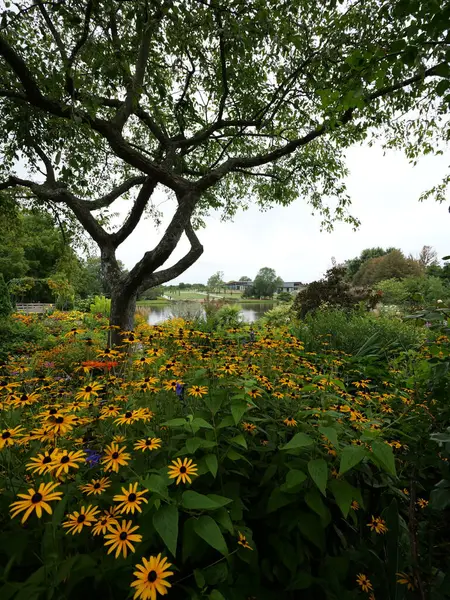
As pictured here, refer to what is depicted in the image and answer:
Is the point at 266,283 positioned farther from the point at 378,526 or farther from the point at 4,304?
the point at 378,526

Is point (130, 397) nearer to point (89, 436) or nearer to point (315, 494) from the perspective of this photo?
point (89, 436)

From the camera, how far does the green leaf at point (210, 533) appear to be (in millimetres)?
718

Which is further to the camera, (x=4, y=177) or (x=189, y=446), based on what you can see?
(x=4, y=177)

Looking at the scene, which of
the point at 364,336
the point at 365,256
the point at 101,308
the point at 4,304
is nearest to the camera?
the point at 364,336

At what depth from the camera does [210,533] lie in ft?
2.46

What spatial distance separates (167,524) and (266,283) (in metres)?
63.6

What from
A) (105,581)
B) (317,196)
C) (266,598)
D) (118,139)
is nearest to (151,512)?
(105,581)

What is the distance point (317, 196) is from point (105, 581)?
6.10 m

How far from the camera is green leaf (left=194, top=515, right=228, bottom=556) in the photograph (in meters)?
0.72

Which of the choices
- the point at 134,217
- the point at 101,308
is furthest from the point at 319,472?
the point at 101,308

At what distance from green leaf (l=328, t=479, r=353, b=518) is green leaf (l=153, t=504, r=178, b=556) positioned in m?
0.51

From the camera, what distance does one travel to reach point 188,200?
14.8ft

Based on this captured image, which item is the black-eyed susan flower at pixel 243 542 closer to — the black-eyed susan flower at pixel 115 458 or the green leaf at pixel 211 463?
the green leaf at pixel 211 463

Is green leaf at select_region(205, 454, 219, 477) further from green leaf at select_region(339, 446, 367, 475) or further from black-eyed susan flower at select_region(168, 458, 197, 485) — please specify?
green leaf at select_region(339, 446, 367, 475)
